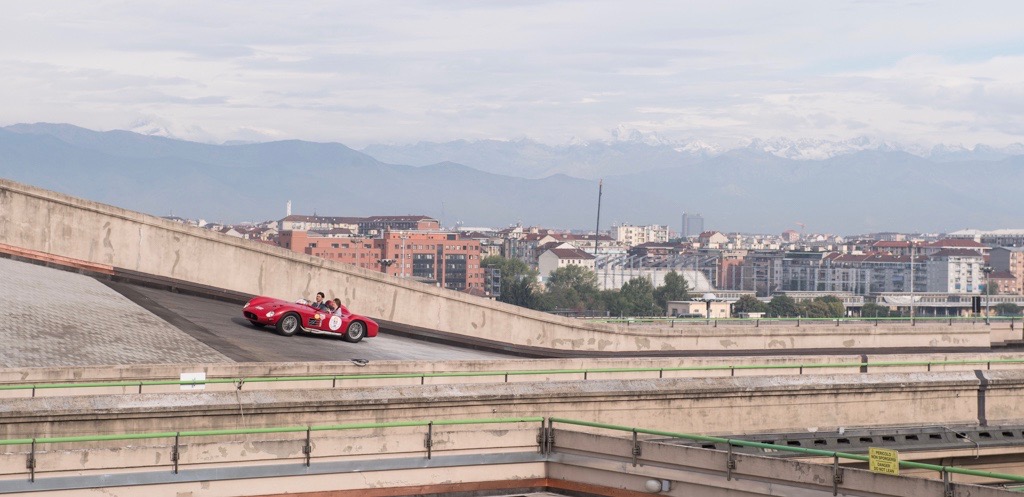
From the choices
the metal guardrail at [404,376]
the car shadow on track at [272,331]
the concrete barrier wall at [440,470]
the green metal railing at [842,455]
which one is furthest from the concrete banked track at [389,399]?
the car shadow on track at [272,331]

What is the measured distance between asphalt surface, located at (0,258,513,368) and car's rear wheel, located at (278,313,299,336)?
0.17 meters

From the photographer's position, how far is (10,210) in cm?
3428

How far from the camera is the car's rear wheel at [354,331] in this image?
3384 cm

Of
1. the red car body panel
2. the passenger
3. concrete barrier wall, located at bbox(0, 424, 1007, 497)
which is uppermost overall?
the passenger

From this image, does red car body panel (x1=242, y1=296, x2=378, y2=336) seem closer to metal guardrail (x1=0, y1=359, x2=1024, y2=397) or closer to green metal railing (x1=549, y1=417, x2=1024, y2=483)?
metal guardrail (x1=0, y1=359, x2=1024, y2=397)

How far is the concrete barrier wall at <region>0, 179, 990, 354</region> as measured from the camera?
3494 cm

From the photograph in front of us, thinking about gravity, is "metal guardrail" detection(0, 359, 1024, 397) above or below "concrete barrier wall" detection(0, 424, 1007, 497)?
above

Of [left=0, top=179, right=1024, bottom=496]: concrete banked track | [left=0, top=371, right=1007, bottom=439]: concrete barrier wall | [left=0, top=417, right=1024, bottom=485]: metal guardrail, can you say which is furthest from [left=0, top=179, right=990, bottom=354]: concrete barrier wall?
[left=0, top=417, right=1024, bottom=485]: metal guardrail

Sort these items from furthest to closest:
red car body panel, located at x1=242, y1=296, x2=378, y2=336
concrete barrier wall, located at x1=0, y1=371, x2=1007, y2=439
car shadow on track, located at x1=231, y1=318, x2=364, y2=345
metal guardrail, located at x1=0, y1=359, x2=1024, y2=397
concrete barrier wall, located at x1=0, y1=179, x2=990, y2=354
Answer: concrete barrier wall, located at x1=0, y1=179, x2=990, y2=354
car shadow on track, located at x1=231, y1=318, x2=364, y2=345
red car body panel, located at x1=242, y1=296, x2=378, y2=336
metal guardrail, located at x1=0, y1=359, x2=1024, y2=397
concrete barrier wall, located at x1=0, y1=371, x2=1007, y2=439

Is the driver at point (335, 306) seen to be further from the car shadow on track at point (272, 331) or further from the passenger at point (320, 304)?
the car shadow on track at point (272, 331)

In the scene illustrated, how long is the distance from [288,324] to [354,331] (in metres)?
1.72

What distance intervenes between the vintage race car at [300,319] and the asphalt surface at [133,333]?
0.80ft

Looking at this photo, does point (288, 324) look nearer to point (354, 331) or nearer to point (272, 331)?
point (272, 331)

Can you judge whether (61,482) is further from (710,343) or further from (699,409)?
(710,343)
